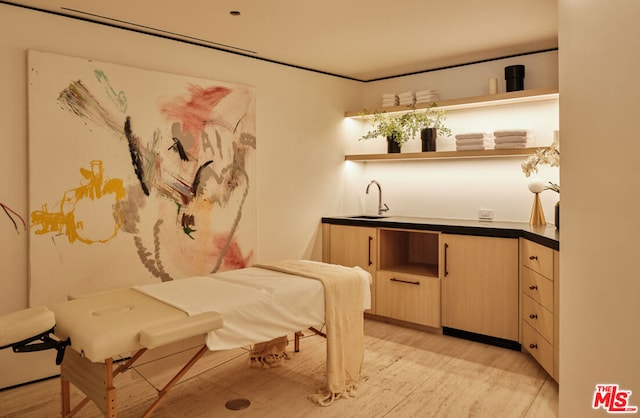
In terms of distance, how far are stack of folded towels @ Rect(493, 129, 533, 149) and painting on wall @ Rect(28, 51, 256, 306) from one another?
2063 millimetres

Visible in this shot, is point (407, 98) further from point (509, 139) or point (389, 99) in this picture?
point (509, 139)

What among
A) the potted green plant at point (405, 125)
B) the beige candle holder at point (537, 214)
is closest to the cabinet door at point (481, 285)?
the beige candle holder at point (537, 214)

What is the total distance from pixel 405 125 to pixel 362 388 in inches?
101

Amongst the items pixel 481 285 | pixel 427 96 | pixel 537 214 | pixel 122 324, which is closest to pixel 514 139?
pixel 537 214

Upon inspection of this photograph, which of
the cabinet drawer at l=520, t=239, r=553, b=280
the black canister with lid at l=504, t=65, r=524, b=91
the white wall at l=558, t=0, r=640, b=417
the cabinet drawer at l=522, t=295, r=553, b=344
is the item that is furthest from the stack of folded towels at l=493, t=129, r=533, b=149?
the white wall at l=558, t=0, r=640, b=417

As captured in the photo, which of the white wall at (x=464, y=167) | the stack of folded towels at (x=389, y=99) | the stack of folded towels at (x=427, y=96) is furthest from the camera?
the stack of folded towels at (x=389, y=99)

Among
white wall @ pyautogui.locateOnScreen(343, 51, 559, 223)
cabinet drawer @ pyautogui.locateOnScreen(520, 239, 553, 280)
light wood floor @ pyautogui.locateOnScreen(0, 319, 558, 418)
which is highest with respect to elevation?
white wall @ pyautogui.locateOnScreen(343, 51, 559, 223)

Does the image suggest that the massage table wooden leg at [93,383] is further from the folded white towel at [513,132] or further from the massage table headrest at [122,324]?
the folded white towel at [513,132]

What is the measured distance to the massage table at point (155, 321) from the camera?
174 centimetres

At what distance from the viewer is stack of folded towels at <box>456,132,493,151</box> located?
381 centimetres

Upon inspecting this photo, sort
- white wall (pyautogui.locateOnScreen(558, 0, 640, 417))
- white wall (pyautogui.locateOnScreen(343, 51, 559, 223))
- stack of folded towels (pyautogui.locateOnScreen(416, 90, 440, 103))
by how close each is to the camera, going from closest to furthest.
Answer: white wall (pyautogui.locateOnScreen(558, 0, 640, 417)) → white wall (pyautogui.locateOnScreen(343, 51, 559, 223)) → stack of folded towels (pyautogui.locateOnScreen(416, 90, 440, 103))

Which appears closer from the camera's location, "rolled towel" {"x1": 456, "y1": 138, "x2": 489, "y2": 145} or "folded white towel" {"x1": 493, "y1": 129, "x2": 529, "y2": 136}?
"folded white towel" {"x1": 493, "y1": 129, "x2": 529, "y2": 136}

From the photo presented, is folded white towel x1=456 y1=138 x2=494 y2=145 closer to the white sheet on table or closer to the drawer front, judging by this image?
the drawer front

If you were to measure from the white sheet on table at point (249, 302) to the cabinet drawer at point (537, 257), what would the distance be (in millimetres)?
1417
